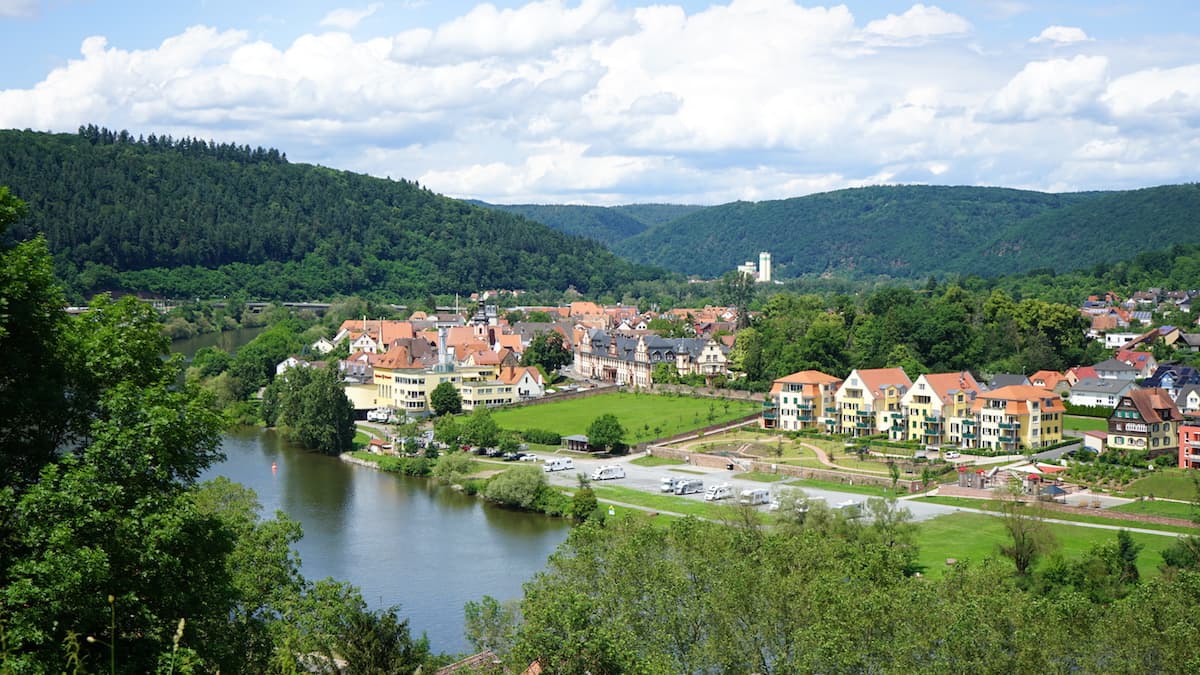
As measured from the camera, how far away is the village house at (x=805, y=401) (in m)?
49.8

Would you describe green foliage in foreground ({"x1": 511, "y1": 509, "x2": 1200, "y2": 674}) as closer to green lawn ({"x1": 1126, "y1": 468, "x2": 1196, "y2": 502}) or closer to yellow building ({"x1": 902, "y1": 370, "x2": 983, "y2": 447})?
green lawn ({"x1": 1126, "y1": 468, "x2": 1196, "y2": 502})

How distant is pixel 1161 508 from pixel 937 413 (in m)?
12.4

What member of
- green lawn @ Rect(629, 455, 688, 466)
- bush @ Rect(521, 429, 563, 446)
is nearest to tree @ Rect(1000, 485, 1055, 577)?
green lawn @ Rect(629, 455, 688, 466)

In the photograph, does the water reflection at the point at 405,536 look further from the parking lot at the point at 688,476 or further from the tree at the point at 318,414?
the parking lot at the point at 688,476

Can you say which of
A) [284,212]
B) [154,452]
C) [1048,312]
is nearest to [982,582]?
[154,452]

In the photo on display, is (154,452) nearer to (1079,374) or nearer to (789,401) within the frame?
(789,401)

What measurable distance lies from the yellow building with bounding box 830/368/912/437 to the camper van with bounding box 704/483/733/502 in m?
11.1

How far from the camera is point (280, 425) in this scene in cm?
5328

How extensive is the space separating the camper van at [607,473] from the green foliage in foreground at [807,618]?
Result: 18057 mm

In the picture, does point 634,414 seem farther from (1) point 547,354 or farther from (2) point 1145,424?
(2) point 1145,424

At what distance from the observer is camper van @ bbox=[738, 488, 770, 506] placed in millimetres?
34531

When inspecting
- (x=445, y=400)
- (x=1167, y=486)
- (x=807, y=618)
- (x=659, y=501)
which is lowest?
(x=659, y=501)

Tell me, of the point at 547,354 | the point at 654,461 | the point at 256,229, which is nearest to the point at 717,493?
the point at 654,461

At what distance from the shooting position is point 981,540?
31812 millimetres
